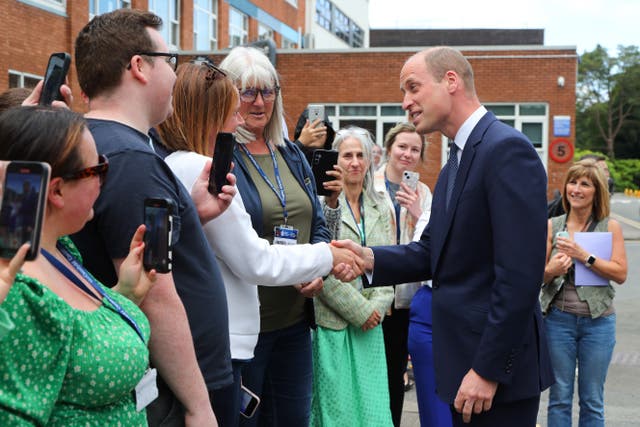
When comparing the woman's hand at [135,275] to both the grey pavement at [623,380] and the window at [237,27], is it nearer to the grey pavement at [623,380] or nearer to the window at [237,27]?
the grey pavement at [623,380]

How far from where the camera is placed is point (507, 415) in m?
3.15

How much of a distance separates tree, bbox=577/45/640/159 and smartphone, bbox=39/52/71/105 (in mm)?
91298

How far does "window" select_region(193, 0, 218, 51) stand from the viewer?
1160 inches

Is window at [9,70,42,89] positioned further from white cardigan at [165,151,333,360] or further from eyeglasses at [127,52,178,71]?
eyeglasses at [127,52,178,71]

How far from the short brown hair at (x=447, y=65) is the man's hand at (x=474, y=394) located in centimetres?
123

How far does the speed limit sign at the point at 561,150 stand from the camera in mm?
24250

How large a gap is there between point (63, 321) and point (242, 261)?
4.25ft

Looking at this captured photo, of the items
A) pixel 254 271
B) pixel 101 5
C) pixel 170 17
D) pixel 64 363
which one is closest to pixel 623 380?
pixel 254 271

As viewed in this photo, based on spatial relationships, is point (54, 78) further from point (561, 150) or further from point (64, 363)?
point (561, 150)

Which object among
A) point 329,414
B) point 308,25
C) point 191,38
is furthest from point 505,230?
point 308,25

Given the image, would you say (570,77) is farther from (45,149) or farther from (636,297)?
(45,149)

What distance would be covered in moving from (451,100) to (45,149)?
194 centimetres

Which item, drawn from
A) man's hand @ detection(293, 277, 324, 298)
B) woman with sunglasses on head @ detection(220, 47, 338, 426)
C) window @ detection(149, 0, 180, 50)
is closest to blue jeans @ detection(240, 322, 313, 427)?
woman with sunglasses on head @ detection(220, 47, 338, 426)

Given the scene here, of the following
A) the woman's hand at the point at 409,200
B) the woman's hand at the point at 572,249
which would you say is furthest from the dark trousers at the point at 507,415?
the woman's hand at the point at 409,200
